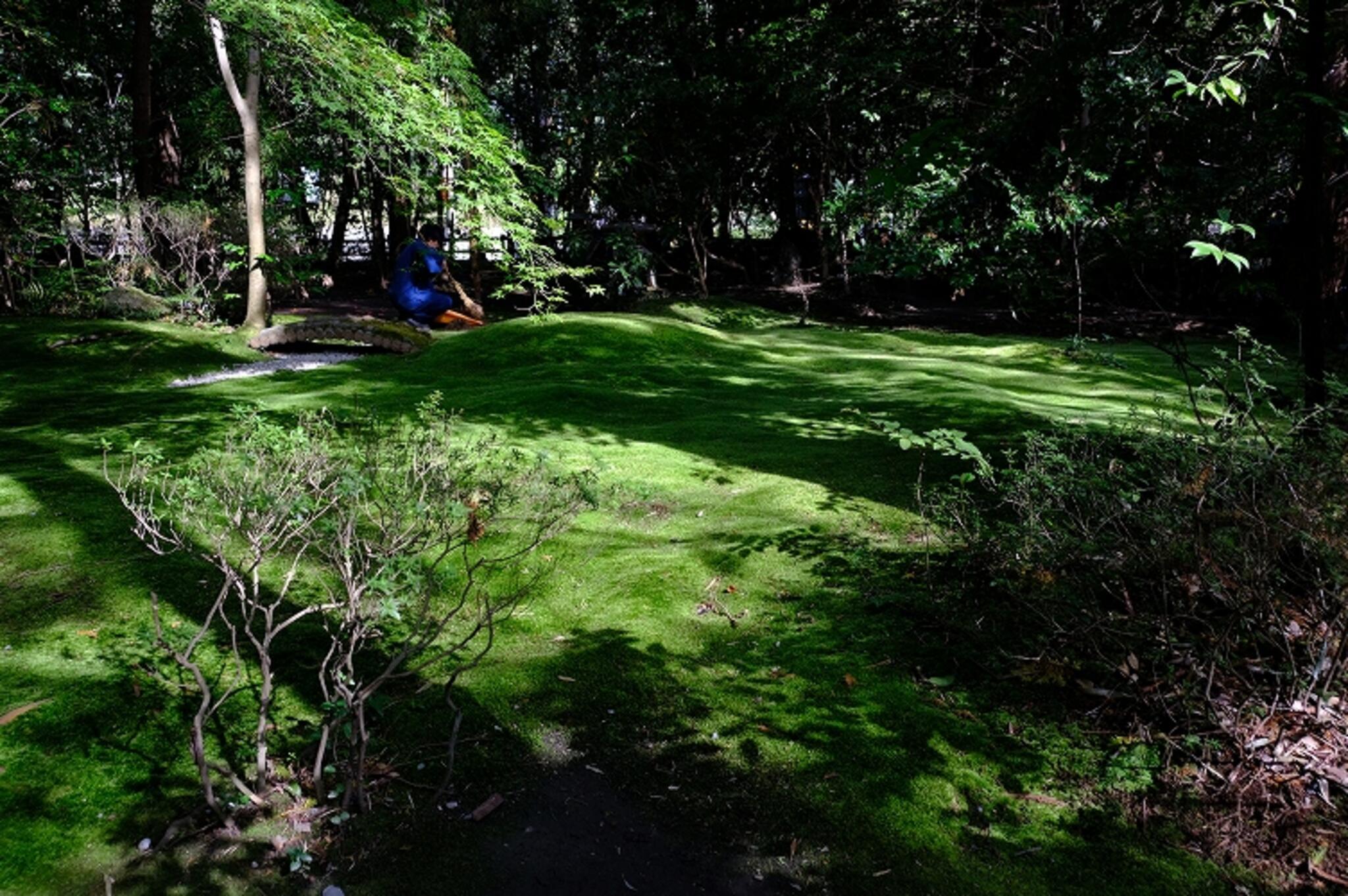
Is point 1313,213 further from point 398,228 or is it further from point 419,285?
point 398,228

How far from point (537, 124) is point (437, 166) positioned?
18581mm

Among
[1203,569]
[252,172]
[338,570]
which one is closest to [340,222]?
[252,172]

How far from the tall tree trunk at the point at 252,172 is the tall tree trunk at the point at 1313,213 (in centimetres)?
1385

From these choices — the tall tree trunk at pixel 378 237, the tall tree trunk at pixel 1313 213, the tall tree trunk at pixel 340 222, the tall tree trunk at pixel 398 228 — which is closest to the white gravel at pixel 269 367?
the tall tree trunk at pixel 398 228

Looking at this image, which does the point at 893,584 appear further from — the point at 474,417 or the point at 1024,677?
the point at 474,417

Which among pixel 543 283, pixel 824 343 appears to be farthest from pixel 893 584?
pixel 824 343

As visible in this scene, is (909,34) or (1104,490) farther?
(909,34)

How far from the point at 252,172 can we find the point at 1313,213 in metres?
14.3

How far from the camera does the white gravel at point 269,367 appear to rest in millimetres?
10930

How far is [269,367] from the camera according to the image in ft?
40.5

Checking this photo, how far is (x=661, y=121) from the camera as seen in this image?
2116cm

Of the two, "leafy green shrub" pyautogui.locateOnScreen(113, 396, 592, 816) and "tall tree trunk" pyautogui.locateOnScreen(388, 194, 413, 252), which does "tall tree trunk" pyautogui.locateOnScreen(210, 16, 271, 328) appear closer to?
"tall tree trunk" pyautogui.locateOnScreen(388, 194, 413, 252)

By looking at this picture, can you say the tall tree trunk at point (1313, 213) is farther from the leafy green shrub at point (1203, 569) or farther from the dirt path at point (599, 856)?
the dirt path at point (599, 856)

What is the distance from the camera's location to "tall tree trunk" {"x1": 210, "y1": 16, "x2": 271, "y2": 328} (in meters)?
13.2
